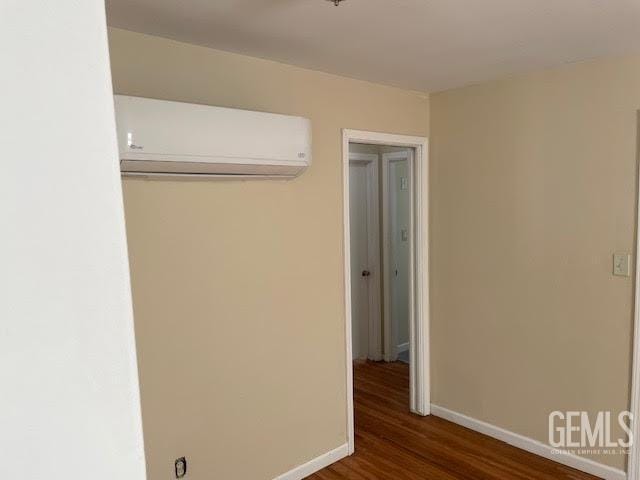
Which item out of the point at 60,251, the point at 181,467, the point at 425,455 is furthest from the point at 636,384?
the point at 60,251

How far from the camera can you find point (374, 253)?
14.9ft

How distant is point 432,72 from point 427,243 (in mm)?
1233

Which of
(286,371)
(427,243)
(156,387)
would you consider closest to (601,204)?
(427,243)

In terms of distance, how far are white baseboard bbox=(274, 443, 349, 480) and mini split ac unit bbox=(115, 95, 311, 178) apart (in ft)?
5.62

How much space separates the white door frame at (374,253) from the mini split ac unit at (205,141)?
2202mm

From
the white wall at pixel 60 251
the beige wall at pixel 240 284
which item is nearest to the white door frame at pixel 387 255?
the beige wall at pixel 240 284

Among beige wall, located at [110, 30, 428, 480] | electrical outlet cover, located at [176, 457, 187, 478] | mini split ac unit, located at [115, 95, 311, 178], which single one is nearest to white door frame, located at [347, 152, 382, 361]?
beige wall, located at [110, 30, 428, 480]

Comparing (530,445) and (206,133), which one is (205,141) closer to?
(206,133)

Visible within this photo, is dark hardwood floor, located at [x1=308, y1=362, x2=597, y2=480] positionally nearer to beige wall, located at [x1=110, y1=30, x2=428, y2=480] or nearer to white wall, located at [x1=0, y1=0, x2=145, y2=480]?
beige wall, located at [x1=110, y1=30, x2=428, y2=480]

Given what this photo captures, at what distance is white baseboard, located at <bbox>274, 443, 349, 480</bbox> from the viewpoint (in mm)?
2656

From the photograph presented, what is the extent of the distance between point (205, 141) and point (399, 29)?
961 mm

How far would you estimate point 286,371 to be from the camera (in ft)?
8.50

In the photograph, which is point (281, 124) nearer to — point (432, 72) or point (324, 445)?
point (432, 72)

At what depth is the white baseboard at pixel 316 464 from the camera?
8.71 ft
